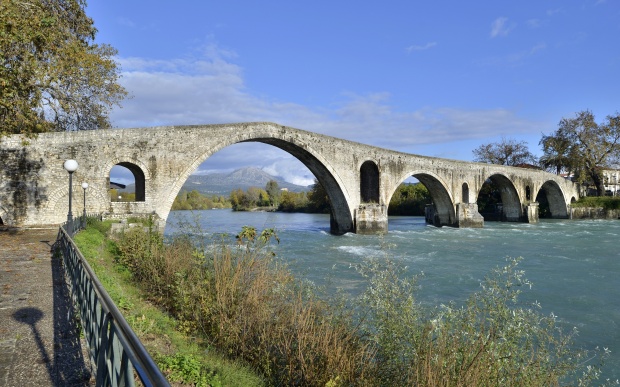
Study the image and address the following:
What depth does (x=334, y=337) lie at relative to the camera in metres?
5.00

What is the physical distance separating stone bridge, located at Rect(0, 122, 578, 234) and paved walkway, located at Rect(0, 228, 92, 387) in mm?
6564

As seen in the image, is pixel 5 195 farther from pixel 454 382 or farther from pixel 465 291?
pixel 454 382

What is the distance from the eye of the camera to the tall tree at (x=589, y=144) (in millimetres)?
50125

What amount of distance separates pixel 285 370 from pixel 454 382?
1973 millimetres

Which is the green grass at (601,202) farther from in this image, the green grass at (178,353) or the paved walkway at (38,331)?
the paved walkway at (38,331)

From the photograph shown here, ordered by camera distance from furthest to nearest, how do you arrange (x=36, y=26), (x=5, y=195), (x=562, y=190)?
(x=562, y=190) < (x=5, y=195) < (x=36, y=26)

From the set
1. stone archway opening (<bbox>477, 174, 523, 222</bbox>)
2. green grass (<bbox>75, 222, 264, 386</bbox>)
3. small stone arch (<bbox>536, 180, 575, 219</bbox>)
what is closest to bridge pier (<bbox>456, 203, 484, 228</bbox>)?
stone archway opening (<bbox>477, 174, 523, 222</bbox>)

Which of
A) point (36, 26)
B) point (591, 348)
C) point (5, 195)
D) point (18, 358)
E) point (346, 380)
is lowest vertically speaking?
point (591, 348)

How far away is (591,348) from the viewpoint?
779 centimetres

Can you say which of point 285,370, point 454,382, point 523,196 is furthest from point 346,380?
point 523,196

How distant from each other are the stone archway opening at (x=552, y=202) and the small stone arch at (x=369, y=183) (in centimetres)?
3123

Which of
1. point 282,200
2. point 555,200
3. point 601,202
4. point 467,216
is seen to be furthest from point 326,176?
point 282,200

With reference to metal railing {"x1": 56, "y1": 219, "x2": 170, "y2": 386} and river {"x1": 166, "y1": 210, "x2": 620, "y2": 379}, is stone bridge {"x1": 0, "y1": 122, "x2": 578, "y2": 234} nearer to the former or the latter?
river {"x1": 166, "y1": 210, "x2": 620, "y2": 379}

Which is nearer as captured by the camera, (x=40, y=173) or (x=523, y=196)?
(x=40, y=173)
